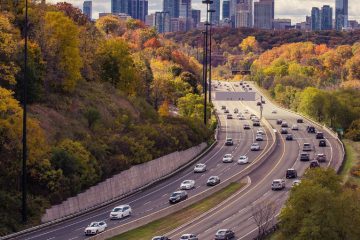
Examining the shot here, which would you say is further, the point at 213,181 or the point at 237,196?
the point at 213,181

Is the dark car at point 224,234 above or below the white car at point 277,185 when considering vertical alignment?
above

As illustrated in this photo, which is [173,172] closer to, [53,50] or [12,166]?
[53,50]

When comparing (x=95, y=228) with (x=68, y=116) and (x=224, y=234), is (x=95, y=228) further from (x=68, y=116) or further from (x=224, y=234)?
(x=68, y=116)

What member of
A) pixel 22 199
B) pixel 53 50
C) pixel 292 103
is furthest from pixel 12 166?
pixel 292 103

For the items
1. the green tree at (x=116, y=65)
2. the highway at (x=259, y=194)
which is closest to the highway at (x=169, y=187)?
the highway at (x=259, y=194)

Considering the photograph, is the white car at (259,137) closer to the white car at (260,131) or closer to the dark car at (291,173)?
the white car at (260,131)

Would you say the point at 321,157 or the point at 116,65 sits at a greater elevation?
→ the point at 116,65

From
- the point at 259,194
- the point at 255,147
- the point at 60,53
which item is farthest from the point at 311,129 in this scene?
the point at 60,53
